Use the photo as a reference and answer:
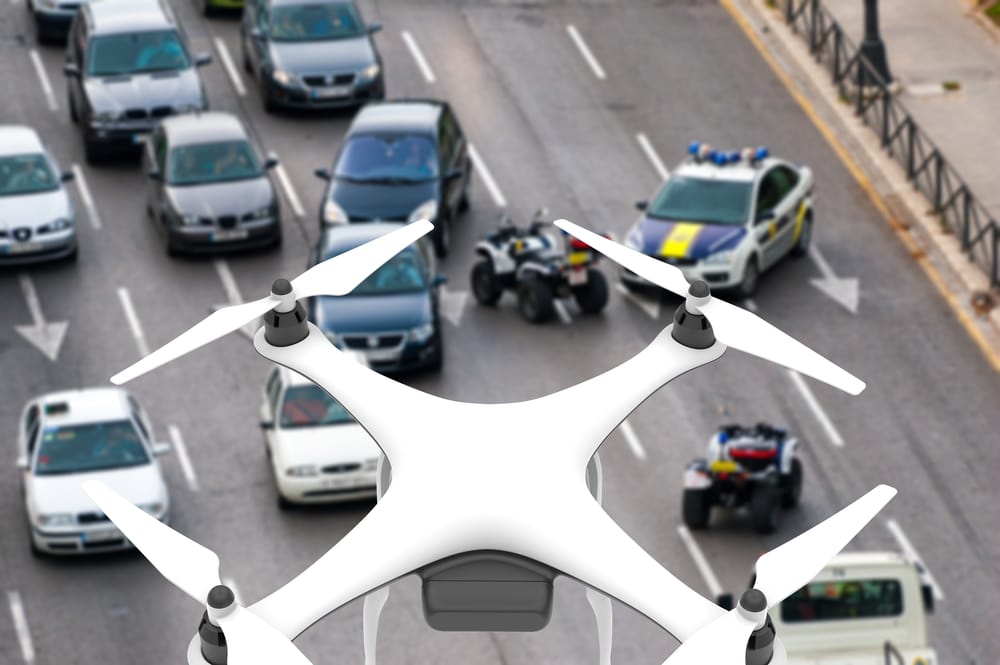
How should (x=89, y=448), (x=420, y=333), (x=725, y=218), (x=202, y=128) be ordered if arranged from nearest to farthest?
(x=89, y=448), (x=420, y=333), (x=725, y=218), (x=202, y=128)

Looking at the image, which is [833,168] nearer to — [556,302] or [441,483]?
[556,302]

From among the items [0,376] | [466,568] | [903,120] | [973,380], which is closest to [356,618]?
[0,376]

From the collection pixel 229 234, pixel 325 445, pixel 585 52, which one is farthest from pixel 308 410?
pixel 585 52

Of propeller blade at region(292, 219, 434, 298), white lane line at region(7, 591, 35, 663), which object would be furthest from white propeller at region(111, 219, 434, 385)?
white lane line at region(7, 591, 35, 663)

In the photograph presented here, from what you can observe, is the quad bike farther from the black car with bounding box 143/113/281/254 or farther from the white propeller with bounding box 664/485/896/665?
the white propeller with bounding box 664/485/896/665

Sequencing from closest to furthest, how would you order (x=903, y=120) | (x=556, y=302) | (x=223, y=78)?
(x=556, y=302) < (x=903, y=120) < (x=223, y=78)

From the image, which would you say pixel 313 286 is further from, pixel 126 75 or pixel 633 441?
pixel 126 75
